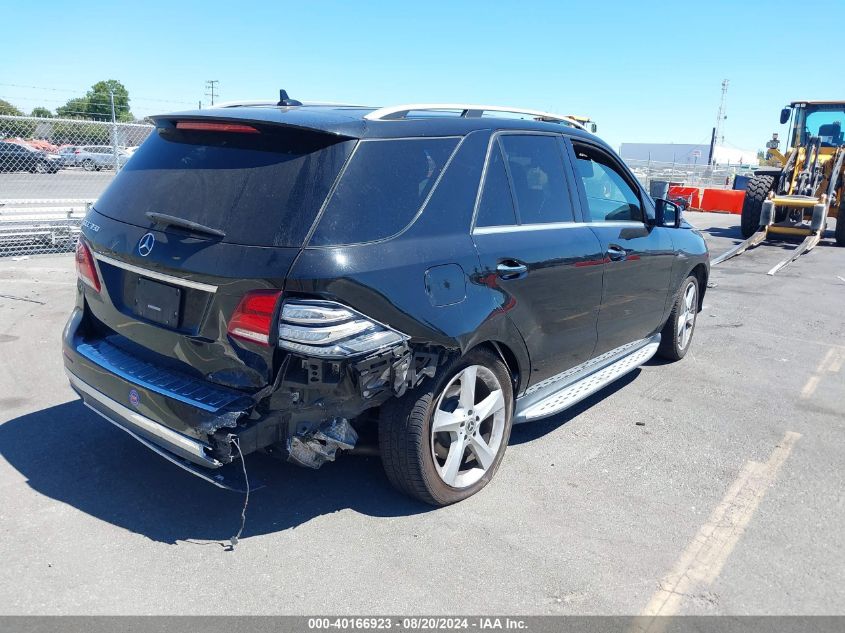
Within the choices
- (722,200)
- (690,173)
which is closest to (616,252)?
(722,200)

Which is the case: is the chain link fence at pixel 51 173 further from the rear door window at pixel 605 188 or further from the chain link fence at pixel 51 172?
the rear door window at pixel 605 188

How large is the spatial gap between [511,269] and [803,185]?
1531cm

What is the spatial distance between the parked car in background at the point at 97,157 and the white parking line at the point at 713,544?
10.5 meters

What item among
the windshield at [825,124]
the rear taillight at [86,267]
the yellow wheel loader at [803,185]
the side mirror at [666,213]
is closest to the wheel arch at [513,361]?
the rear taillight at [86,267]

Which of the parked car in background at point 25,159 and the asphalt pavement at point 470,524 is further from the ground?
the parked car in background at point 25,159

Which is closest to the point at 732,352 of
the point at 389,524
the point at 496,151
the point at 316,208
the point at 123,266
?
the point at 496,151

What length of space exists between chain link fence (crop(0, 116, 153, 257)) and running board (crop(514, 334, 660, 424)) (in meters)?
7.98

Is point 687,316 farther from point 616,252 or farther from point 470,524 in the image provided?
point 470,524

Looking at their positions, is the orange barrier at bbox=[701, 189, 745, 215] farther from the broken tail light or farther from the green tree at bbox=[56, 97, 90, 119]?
the broken tail light

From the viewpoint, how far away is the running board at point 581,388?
4.04 metres

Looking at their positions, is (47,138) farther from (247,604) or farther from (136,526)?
(247,604)

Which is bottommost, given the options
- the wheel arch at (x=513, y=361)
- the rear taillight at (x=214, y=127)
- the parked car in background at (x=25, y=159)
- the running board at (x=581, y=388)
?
the running board at (x=581, y=388)

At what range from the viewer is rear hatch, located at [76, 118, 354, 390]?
9.52ft

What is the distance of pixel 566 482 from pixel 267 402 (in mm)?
1837
